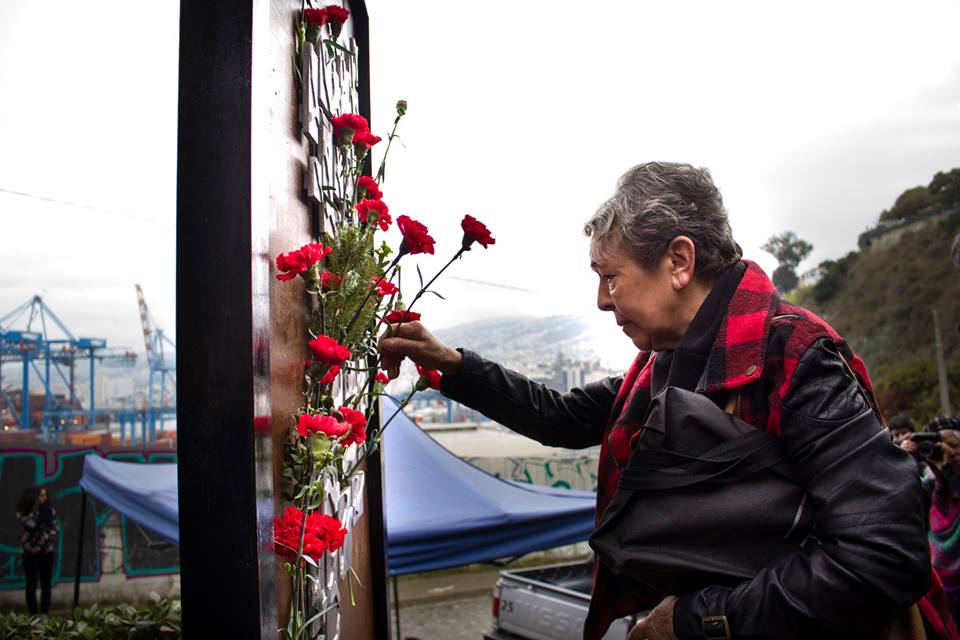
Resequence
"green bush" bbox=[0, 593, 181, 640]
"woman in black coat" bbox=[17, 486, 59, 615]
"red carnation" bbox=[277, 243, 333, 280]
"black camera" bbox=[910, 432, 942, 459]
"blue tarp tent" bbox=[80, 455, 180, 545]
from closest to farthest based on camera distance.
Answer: "red carnation" bbox=[277, 243, 333, 280] → "green bush" bbox=[0, 593, 181, 640] → "black camera" bbox=[910, 432, 942, 459] → "blue tarp tent" bbox=[80, 455, 180, 545] → "woman in black coat" bbox=[17, 486, 59, 615]

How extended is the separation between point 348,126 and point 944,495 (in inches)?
168

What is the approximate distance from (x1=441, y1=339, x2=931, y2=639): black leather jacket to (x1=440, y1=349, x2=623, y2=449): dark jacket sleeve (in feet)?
2.68

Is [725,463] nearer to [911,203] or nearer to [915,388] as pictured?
[915,388]

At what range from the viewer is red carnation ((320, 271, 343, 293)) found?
1400mm

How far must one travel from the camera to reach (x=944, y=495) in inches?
165

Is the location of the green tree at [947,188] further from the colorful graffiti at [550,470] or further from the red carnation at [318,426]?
the red carnation at [318,426]

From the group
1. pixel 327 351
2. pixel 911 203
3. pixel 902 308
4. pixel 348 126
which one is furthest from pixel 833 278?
pixel 327 351

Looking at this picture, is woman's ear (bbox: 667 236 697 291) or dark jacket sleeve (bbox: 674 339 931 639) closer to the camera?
dark jacket sleeve (bbox: 674 339 931 639)

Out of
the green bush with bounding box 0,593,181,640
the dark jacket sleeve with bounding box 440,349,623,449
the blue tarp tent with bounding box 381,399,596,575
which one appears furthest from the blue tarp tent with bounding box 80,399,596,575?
the dark jacket sleeve with bounding box 440,349,623,449

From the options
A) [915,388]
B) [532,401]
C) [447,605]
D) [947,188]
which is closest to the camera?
[532,401]

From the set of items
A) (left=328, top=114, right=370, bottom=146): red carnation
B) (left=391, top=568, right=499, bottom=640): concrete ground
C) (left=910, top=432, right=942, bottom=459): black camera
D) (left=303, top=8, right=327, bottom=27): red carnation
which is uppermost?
(left=303, top=8, right=327, bottom=27): red carnation

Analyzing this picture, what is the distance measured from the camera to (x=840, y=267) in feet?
134

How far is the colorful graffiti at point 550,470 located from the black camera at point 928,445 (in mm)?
14575

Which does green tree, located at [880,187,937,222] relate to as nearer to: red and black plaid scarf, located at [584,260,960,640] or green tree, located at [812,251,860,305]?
green tree, located at [812,251,860,305]
